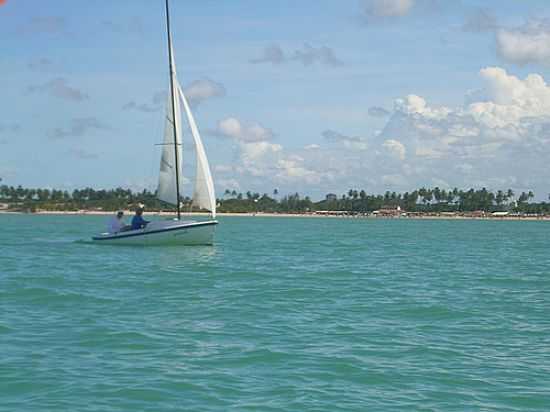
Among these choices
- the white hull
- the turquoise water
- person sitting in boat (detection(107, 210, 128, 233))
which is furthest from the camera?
person sitting in boat (detection(107, 210, 128, 233))

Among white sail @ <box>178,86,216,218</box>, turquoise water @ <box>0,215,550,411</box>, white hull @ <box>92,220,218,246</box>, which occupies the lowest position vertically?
turquoise water @ <box>0,215,550,411</box>

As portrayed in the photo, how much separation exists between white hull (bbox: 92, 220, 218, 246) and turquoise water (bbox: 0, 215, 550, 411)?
11.5m

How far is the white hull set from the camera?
47.3 metres

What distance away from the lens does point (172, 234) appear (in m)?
47.4

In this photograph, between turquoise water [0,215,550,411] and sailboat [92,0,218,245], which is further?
sailboat [92,0,218,245]

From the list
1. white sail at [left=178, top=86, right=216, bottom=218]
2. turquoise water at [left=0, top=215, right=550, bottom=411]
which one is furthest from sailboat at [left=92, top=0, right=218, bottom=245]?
turquoise water at [left=0, top=215, right=550, bottom=411]

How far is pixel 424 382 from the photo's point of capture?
48.2 feet

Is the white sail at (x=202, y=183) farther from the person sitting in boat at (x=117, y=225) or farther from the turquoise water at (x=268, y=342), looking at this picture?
the turquoise water at (x=268, y=342)

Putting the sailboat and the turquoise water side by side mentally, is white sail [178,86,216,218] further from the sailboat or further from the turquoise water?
the turquoise water

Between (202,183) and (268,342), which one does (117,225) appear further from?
(268,342)

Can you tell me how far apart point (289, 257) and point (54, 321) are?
30.4 metres

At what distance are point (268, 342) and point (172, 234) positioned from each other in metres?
29.9

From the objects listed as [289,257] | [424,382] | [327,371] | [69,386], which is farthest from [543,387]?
[289,257]

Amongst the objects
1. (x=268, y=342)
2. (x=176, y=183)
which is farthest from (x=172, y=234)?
(x=268, y=342)
